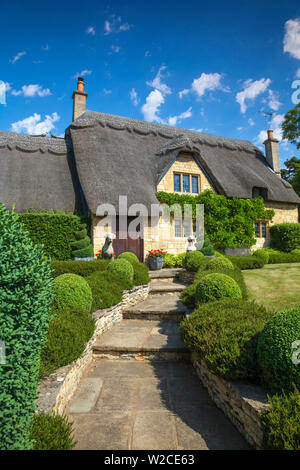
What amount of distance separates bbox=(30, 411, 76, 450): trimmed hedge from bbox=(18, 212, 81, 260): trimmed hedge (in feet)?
38.0

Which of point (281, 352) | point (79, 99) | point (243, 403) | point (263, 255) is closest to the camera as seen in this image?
point (281, 352)

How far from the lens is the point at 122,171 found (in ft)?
50.2

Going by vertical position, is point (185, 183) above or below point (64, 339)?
above

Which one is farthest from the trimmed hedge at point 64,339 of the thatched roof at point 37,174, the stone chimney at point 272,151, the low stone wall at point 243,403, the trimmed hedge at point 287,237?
the stone chimney at point 272,151

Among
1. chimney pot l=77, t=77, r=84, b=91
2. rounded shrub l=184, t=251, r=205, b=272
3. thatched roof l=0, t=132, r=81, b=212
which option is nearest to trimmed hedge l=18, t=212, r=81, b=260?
thatched roof l=0, t=132, r=81, b=212

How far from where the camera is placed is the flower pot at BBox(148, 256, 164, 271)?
1339 centimetres

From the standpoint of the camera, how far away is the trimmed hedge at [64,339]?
3.45m

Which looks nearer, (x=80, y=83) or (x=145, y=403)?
(x=145, y=403)

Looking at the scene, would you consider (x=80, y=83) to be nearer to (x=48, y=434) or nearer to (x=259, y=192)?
(x=259, y=192)

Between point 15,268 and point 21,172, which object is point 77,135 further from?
point 15,268

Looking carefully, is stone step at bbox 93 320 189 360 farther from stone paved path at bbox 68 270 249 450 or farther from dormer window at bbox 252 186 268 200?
dormer window at bbox 252 186 268 200

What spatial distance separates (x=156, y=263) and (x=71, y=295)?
28.6ft

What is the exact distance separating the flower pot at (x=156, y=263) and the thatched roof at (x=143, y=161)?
119 inches

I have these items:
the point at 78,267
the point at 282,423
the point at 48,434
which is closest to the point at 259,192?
the point at 78,267
